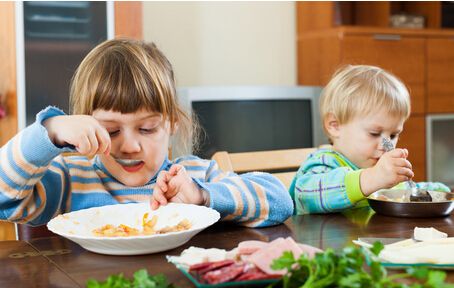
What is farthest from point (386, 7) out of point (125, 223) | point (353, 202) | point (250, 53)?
point (125, 223)

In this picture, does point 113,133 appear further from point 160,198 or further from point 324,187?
point 324,187

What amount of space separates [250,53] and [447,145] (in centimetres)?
141

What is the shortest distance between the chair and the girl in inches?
7.6

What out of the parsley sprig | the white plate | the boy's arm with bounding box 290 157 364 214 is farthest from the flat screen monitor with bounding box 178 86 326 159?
the parsley sprig

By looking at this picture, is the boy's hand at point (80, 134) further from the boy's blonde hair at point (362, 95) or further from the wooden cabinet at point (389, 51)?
the wooden cabinet at point (389, 51)

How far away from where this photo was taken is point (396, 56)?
3805mm

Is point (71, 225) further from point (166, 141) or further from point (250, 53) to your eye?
point (250, 53)

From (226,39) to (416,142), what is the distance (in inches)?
48.9

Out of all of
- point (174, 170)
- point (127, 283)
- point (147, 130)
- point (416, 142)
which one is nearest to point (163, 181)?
point (174, 170)

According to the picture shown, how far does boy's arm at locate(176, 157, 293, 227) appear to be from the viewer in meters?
1.22

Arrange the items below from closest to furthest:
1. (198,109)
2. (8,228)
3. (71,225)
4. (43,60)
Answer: (71,225) → (8,228) → (43,60) → (198,109)

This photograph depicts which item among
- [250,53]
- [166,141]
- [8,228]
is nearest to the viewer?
[166,141]

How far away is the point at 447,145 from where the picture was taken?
4227 mm

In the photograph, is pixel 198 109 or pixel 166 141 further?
pixel 198 109
